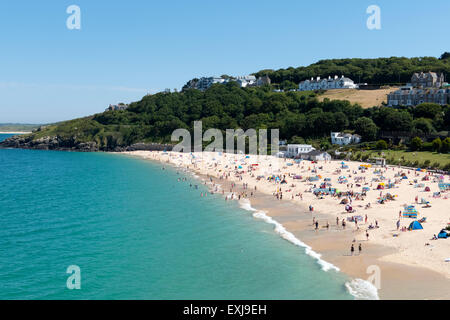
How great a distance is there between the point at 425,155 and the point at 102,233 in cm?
5308

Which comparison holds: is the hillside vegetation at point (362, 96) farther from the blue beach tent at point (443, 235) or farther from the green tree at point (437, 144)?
the blue beach tent at point (443, 235)

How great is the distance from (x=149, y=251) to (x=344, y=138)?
205 ft

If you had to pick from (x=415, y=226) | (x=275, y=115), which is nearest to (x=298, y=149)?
(x=275, y=115)

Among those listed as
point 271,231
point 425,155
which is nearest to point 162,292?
point 271,231

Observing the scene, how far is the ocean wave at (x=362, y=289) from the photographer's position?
776 inches

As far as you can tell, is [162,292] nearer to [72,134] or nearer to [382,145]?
[382,145]

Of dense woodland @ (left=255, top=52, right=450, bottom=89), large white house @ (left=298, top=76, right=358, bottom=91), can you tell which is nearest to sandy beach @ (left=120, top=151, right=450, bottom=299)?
dense woodland @ (left=255, top=52, right=450, bottom=89)

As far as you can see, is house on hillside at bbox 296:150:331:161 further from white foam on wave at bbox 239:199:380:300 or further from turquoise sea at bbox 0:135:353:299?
white foam on wave at bbox 239:199:380:300

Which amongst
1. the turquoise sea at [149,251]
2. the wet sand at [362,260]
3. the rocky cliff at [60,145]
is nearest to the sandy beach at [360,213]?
the wet sand at [362,260]

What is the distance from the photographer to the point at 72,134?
141 m

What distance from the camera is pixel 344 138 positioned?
8081 cm

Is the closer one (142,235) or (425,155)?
(142,235)

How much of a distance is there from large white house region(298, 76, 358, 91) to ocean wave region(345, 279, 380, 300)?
12377 cm

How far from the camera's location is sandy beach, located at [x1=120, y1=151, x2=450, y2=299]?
2247cm
